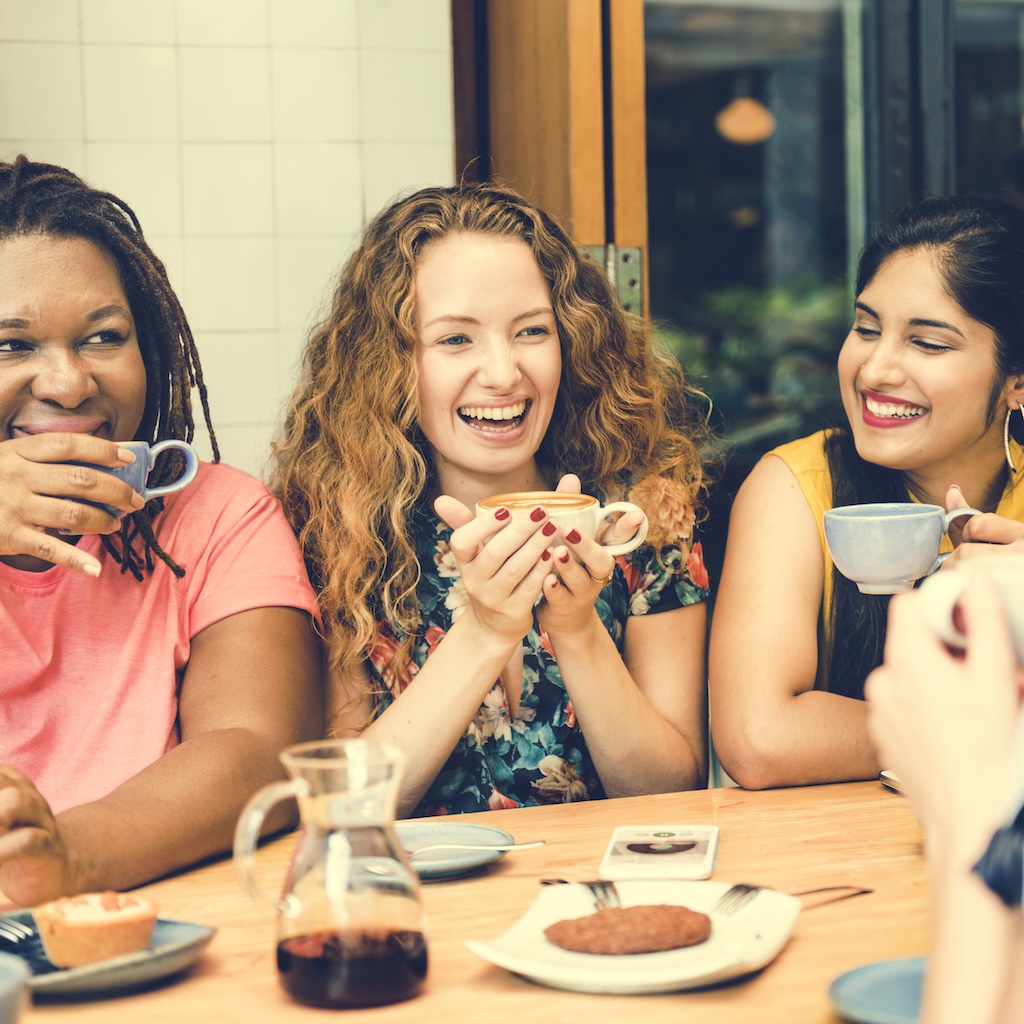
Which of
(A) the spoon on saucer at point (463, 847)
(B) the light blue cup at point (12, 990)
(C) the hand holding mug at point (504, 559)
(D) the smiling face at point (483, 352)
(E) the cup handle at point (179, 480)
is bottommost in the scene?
(A) the spoon on saucer at point (463, 847)

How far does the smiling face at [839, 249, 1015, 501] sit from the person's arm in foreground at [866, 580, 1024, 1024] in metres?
1.14

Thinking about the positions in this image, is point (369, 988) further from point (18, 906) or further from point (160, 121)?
point (160, 121)

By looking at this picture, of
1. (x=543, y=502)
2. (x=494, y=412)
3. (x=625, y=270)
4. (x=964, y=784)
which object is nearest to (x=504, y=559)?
(x=543, y=502)

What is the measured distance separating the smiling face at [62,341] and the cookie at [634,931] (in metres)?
0.96

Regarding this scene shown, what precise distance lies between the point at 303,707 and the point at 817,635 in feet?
2.51

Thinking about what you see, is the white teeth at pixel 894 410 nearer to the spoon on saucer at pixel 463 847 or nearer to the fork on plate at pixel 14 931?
the spoon on saucer at pixel 463 847

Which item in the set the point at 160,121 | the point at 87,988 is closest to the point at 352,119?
the point at 160,121

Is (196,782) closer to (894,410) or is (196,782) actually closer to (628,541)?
(628,541)

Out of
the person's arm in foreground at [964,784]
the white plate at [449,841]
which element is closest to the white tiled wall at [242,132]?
the white plate at [449,841]

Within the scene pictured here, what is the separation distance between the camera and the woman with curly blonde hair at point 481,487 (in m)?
1.78

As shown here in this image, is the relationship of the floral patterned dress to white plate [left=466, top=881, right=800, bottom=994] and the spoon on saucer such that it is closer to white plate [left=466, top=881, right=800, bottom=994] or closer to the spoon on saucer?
the spoon on saucer

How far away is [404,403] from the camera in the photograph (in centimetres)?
190

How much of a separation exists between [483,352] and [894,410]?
597mm

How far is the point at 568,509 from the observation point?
4.92 feet
